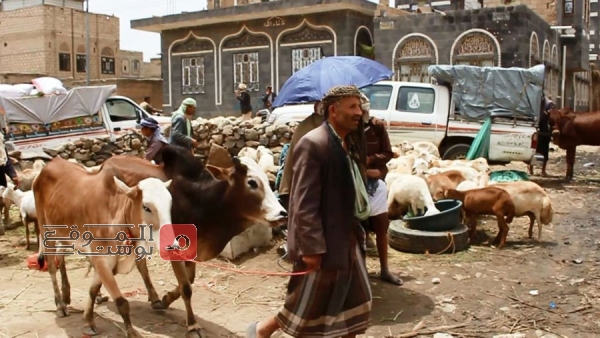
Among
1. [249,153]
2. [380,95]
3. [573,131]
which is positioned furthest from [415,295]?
[573,131]

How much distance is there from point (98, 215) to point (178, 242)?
60cm

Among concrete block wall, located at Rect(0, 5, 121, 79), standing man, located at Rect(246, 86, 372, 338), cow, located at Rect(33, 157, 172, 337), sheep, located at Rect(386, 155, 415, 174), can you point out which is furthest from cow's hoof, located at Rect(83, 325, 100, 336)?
concrete block wall, located at Rect(0, 5, 121, 79)

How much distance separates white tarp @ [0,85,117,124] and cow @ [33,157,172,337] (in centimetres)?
736

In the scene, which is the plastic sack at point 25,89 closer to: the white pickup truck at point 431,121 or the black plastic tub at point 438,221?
the white pickup truck at point 431,121

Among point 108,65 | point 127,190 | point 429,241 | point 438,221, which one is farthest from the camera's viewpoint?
point 108,65

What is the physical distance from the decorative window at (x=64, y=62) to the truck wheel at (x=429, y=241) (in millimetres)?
37882

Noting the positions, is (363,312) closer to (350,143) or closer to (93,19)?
(350,143)

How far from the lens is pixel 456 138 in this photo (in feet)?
38.7

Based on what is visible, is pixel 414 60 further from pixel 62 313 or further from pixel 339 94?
pixel 339 94

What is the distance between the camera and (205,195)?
4.81m

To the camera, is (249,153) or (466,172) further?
(249,153)

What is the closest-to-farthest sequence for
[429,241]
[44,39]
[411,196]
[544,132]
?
[429,241] → [411,196] → [544,132] → [44,39]

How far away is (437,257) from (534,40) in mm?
15135

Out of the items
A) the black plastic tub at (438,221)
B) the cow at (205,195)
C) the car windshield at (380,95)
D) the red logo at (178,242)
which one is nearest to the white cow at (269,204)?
the cow at (205,195)
